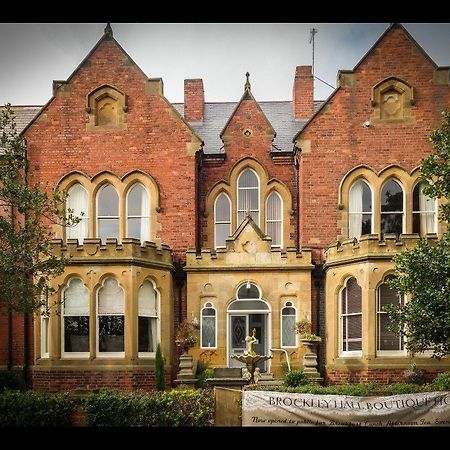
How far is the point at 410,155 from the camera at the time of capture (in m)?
25.6

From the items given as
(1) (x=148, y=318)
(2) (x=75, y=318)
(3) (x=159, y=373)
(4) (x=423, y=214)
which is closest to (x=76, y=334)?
(2) (x=75, y=318)

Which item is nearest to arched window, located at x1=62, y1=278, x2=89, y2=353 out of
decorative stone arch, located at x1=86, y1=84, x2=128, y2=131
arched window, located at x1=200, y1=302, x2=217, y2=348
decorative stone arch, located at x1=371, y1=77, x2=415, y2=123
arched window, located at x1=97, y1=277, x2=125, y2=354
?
arched window, located at x1=97, y1=277, x2=125, y2=354

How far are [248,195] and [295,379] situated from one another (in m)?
7.45

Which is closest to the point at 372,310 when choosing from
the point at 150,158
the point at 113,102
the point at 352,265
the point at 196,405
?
the point at 352,265

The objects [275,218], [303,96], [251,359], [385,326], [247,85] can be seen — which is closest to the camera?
[251,359]

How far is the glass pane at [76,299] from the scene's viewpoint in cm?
2381

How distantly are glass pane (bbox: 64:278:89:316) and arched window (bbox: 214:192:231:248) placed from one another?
5338 mm

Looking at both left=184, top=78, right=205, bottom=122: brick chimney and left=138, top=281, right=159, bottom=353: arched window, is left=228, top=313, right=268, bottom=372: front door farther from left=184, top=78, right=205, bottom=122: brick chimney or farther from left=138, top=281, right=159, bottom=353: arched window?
left=184, top=78, right=205, bottom=122: brick chimney

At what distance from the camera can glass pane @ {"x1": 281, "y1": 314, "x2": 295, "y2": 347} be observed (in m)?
24.6

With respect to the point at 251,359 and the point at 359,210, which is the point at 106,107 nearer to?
the point at 359,210

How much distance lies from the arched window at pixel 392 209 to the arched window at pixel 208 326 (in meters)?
6.00

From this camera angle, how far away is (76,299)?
23.9 metres
